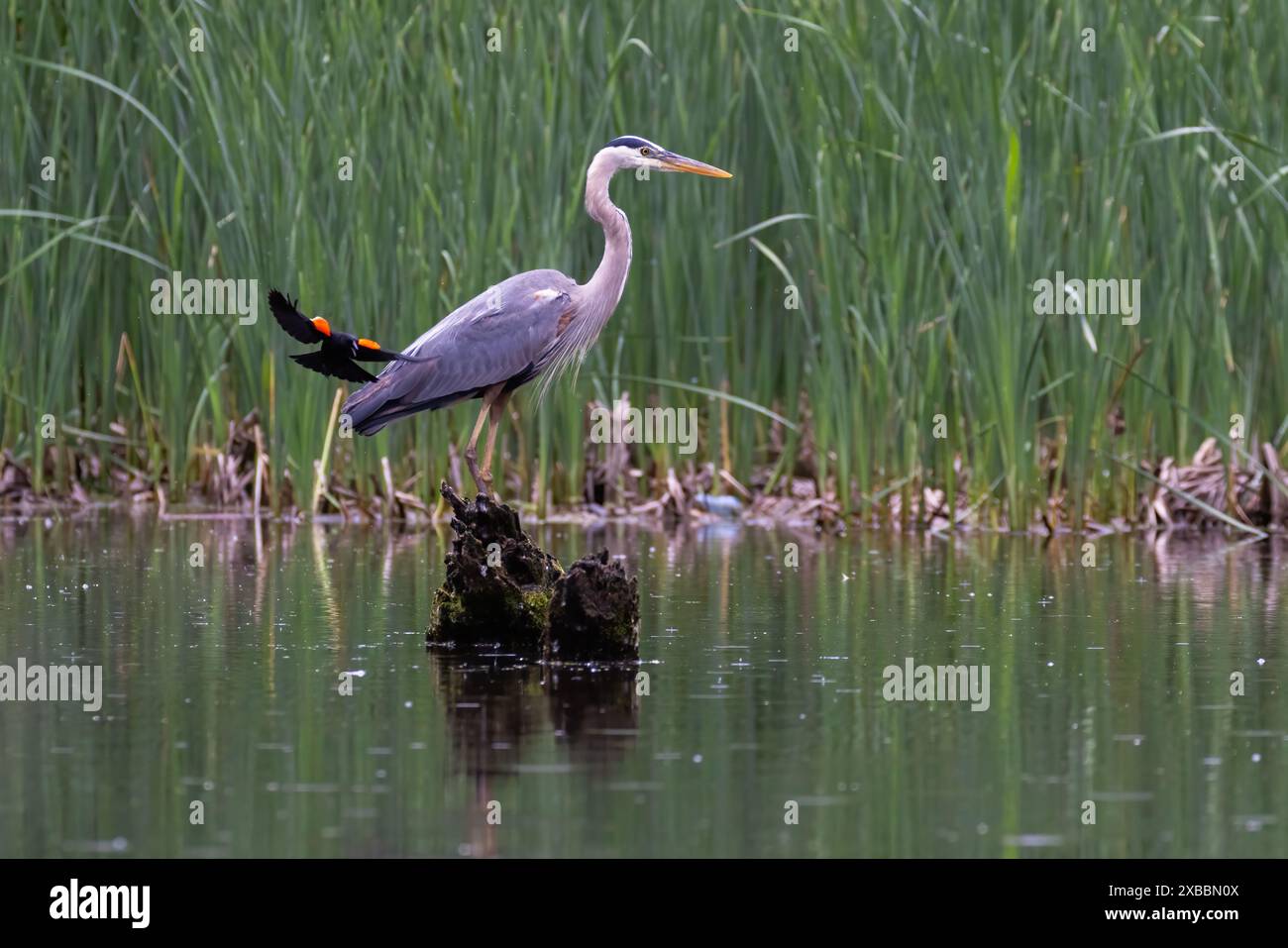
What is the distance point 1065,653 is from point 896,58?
17.9 feet

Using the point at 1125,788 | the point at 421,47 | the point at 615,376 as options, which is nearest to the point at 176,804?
the point at 1125,788

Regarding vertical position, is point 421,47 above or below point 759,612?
above

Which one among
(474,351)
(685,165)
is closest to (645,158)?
(685,165)

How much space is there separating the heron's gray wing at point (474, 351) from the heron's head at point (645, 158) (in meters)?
0.75

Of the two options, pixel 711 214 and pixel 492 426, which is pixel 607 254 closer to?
pixel 492 426

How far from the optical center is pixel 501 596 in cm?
852

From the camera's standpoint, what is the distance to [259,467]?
1403 cm

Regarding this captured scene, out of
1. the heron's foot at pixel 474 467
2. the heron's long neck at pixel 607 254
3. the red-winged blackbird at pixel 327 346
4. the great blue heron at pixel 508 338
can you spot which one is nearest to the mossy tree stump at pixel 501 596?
the red-winged blackbird at pixel 327 346

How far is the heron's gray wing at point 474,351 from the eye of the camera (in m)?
10.4

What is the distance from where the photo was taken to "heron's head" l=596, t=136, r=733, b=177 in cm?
1124

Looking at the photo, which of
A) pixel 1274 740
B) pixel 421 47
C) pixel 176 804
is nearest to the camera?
pixel 176 804

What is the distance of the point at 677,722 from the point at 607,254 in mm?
4807
